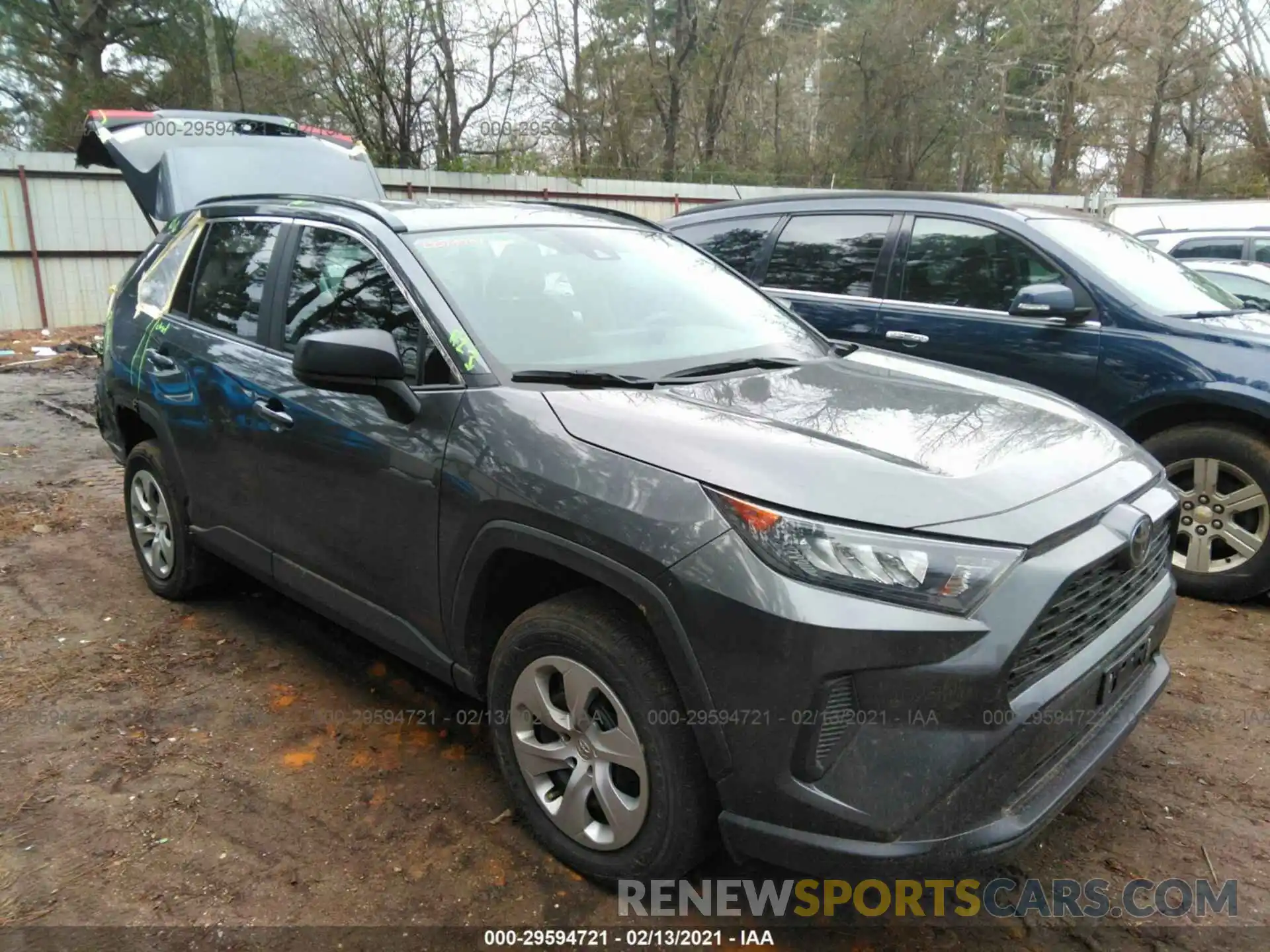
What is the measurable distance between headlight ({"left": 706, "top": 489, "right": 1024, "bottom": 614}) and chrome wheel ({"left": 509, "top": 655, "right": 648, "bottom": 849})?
23.3 inches

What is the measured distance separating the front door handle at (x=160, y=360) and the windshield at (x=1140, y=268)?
428cm

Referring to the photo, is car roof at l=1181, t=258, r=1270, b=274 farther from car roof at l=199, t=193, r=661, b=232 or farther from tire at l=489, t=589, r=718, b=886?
tire at l=489, t=589, r=718, b=886

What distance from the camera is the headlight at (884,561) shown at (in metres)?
1.93

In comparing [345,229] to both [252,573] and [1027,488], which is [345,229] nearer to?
[252,573]

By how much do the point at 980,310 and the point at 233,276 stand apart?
365 cm

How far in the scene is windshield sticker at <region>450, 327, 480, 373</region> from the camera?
104 inches

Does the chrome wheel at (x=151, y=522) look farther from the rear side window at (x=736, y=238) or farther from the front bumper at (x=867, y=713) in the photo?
the rear side window at (x=736, y=238)

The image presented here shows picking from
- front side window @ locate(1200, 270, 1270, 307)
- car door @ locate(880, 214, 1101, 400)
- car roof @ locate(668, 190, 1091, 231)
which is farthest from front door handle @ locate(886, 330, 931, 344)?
front side window @ locate(1200, 270, 1270, 307)

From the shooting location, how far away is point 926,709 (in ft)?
6.28

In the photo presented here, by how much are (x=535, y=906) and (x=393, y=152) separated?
1907cm

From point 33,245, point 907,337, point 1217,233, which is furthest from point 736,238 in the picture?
point 33,245

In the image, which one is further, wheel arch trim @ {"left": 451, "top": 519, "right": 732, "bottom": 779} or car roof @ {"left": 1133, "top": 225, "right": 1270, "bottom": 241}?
car roof @ {"left": 1133, "top": 225, "right": 1270, "bottom": 241}

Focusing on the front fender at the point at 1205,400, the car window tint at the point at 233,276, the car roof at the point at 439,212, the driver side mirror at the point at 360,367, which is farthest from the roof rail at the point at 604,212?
the front fender at the point at 1205,400

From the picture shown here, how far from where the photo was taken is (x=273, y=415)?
10.7 feet
